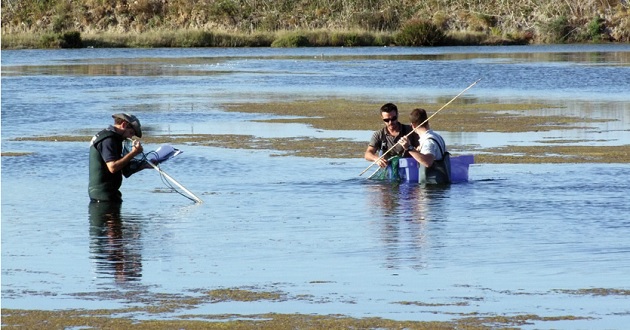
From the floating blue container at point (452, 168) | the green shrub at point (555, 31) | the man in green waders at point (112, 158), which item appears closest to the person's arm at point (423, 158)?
the floating blue container at point (452, 168)

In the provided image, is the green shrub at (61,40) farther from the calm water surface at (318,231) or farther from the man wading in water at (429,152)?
the man wading in water at (429,152)

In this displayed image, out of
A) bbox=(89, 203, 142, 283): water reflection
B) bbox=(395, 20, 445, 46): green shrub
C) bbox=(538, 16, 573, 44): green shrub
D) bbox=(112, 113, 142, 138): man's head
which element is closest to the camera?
bbox=(89, 203, 142, 283): water reflection

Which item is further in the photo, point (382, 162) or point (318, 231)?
point (382, 162)

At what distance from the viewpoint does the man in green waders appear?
14.2 m

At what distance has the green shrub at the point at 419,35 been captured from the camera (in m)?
65.3

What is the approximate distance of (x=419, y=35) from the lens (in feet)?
215

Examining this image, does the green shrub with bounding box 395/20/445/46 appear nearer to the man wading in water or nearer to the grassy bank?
the grassy bank

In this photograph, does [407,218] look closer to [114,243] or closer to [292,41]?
[114,243]

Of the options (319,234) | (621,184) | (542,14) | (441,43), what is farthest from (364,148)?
(542,14)

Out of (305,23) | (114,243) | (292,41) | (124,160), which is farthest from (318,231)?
(305,23)

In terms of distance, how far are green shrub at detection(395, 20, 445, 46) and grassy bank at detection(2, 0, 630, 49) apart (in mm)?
46

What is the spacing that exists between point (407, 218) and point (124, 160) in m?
2.96

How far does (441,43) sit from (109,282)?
57.6 metres

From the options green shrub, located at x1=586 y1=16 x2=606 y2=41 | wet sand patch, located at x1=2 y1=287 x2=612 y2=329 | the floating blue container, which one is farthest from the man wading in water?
green shrub, located at x1=586 y1=16 x2=606 y2=41
